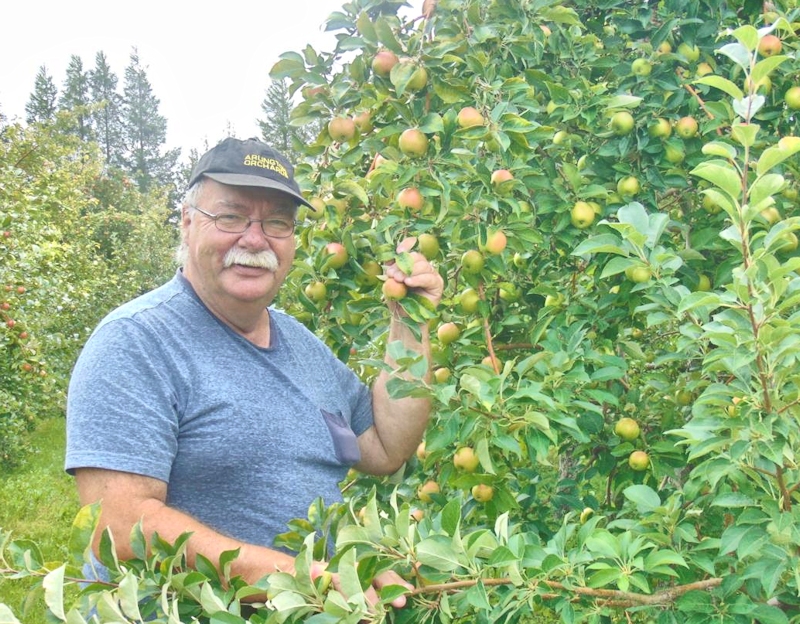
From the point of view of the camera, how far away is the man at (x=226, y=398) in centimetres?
153

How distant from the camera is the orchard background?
119 centimetres

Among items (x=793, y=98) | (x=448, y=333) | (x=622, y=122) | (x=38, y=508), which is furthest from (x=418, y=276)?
(x=38, y=508)

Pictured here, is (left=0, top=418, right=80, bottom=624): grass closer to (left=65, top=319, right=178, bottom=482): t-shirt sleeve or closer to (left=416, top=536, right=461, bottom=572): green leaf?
(left=65, top=319, right=178, bottom=482): t-shirt sleeve

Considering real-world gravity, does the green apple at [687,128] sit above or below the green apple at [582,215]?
above

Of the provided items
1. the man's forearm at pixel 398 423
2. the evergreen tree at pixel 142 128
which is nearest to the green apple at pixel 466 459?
the man's forearm at pixel 398 423

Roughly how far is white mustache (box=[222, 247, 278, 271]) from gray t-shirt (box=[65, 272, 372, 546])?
128 millimetres

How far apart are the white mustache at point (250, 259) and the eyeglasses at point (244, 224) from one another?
0.06 m

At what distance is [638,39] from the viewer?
222 centimetres

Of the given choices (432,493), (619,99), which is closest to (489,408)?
(432,493)

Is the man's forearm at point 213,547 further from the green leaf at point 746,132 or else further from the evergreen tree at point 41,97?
the evergreen tree at point 41,97

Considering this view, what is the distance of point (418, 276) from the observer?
5.82 ft

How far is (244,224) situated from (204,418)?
0.51 meters

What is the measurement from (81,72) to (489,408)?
43.1 metres

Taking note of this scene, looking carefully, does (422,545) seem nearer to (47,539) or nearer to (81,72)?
(47,539)
